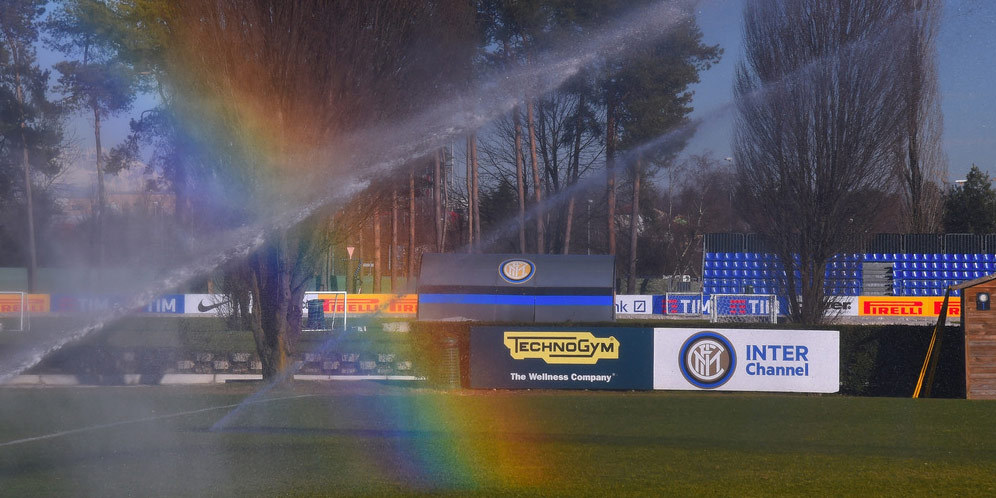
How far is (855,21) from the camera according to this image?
88.9ft

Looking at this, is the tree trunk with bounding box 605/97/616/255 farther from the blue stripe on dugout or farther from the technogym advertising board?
the technogym advertising board

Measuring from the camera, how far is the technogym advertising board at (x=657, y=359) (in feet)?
59.6

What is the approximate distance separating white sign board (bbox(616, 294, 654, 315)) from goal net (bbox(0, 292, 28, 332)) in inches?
924

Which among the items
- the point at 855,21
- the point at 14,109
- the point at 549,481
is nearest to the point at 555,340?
the point at 549,481

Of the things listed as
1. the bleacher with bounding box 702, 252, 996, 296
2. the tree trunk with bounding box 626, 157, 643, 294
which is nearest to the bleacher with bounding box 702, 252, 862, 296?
the bleacher with bounding box 702, 252, 996, 296

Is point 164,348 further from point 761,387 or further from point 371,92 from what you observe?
point 761,387

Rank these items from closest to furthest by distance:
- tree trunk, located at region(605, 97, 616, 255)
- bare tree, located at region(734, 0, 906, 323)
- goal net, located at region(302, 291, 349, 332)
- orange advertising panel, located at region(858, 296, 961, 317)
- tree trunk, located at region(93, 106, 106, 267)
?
tree trunk, located at region(93, 106, 106, 267), bare tree, located at region(734, 0, 906, 323), goal net, located at region(302, 291, 349, 332), tree trunk, located at region(605, 97, 616, 255), orange advertising panel, located at region(858, 296, 961, 317)

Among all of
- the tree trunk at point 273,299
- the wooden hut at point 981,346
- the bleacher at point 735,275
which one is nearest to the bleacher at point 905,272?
the bleacher at point 735,275

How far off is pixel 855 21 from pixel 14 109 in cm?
2697

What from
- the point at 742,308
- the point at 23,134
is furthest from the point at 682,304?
the point at 23,134

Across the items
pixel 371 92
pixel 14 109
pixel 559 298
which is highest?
pixel 14 109

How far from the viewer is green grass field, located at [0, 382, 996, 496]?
28.1 feet

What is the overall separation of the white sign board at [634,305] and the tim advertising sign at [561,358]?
884 inches

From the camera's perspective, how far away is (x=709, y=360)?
18156 mm
